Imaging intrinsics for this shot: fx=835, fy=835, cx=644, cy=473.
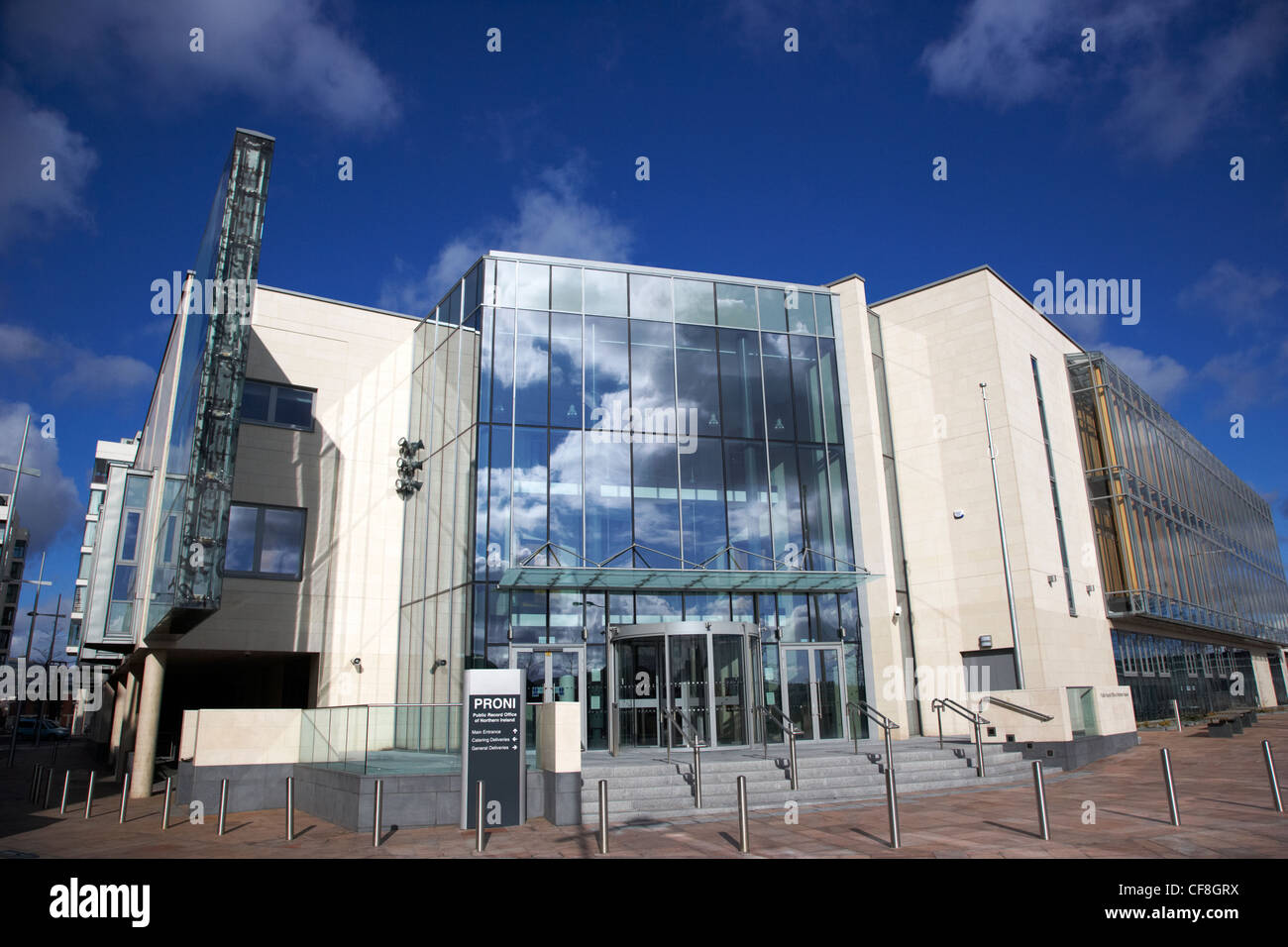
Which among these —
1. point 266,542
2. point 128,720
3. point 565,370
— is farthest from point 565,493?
point 128,720

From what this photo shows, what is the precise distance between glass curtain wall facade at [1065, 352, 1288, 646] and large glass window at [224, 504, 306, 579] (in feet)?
83.3

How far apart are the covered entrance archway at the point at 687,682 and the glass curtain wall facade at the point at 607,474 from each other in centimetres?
60

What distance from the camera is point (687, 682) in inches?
742

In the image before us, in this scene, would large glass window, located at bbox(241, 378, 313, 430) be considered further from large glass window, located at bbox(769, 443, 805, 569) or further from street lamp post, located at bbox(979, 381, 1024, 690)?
street lamp post, located at bbox(979, 381, 1024, 690)

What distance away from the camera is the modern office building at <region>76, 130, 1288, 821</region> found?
61.4ft

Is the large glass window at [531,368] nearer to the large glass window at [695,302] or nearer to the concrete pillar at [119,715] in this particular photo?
the large glass window at [695,302]

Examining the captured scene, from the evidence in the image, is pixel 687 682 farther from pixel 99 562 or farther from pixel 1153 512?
pixel 1153 512

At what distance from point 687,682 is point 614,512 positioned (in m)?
4.41

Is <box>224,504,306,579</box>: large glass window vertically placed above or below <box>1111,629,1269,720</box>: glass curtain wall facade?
above

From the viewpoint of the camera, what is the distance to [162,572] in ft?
56.9

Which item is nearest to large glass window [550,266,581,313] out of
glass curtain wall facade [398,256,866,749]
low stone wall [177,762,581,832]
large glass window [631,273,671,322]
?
glass curtain wall facade [398,256,866,749]

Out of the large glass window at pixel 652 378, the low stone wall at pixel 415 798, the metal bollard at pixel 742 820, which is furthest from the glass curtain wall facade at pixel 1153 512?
the metal bollard at pixel 742 820

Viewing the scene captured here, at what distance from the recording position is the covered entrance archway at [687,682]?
18672mm
